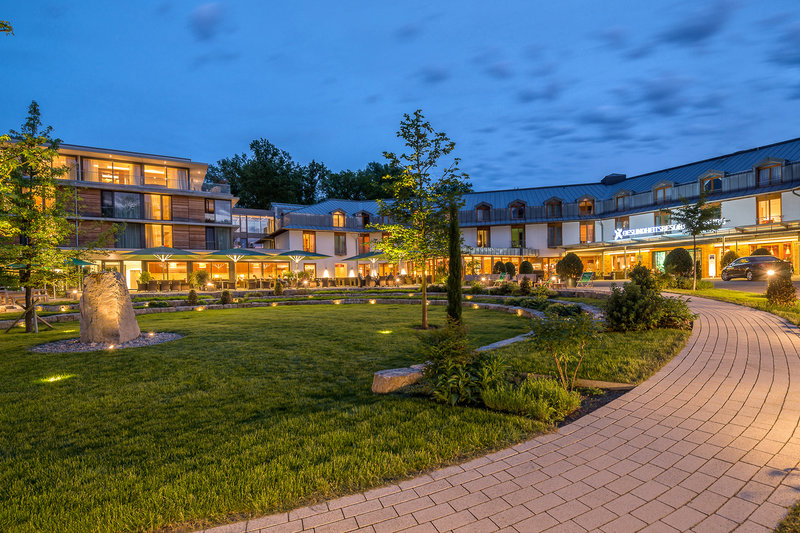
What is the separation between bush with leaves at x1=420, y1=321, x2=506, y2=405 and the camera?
4.17 metres

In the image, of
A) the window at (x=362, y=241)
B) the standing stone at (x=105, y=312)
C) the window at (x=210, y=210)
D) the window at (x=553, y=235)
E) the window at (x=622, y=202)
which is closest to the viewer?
the standing stone at (x=105, y=312)

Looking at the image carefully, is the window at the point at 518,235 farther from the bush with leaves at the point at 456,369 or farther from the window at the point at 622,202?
the bush with leaves at the point at 456,369

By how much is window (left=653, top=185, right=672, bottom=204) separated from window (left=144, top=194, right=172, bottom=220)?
4181 centimetres

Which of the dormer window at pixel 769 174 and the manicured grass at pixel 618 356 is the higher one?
the dormer window at pixel 769 174

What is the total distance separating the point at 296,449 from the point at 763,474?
353cm

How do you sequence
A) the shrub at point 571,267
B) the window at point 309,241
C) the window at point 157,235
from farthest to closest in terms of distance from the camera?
the window at point 309,241, the window at point 157,235, the shrub at point 571,267

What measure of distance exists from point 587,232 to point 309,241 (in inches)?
1096

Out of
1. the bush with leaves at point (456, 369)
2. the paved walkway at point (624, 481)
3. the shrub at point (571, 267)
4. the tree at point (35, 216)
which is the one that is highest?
the tree at point (35, 216)

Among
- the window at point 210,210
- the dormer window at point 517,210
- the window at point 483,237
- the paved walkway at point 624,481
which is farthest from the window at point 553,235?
the paved walkway at point 624,481

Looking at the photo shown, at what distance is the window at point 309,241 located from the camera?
33.5m

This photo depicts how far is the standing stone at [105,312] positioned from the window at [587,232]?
126 feet

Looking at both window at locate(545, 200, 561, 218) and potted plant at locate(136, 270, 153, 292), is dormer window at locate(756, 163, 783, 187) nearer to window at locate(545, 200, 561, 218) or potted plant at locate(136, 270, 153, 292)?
window at locate(545, 200, 561, 218)

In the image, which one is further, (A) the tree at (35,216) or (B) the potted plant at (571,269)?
(B) the potted plant at (571,269)

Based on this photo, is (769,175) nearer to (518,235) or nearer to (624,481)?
(518,235)
